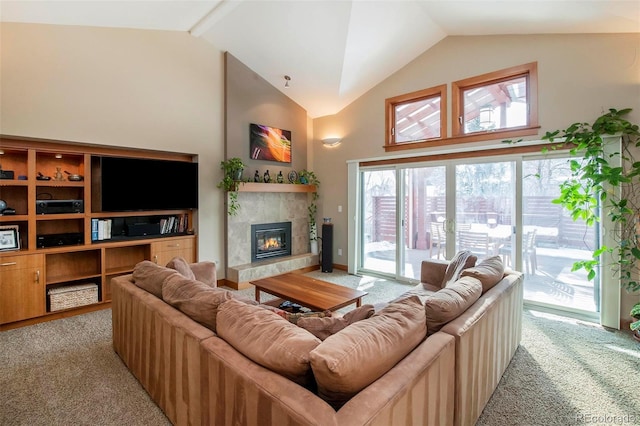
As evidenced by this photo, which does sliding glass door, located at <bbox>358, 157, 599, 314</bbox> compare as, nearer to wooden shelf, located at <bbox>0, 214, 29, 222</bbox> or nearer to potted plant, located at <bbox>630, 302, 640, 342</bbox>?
potted plant, located at <bbox>630, 302, 640, 342</bbox>

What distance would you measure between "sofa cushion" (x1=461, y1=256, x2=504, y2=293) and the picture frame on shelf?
4.41 metres

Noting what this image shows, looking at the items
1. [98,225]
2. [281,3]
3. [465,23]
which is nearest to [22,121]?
[98,225]

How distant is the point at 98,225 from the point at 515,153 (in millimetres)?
5280

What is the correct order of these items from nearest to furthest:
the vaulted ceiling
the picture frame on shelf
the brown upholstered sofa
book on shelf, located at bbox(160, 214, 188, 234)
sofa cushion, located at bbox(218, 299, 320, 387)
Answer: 1. the brown upholstered sofa
2. sofa cushion, located at bbox(218, 299, 320, 387)
3. the vaulted ceiling
4. the picture frame on shelf
5. book on shelf, located at bbox(160, 214, 188, 234)

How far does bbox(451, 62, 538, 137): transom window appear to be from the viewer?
12.5 ft

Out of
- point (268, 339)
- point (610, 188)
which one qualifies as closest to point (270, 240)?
point (268, 339)

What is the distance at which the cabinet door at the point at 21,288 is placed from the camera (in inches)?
124

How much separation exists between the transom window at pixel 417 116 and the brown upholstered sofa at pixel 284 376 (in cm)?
286

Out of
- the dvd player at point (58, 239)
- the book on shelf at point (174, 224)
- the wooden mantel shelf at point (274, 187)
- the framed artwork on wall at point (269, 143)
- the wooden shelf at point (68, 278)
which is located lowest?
the wooden shelf at point (68, 278)

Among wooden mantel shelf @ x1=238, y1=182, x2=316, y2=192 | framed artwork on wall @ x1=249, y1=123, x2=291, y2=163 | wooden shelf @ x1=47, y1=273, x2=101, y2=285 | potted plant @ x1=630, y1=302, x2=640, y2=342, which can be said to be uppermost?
framed artwork on wall @ x1=249, y1=123, x2=291, y2=163

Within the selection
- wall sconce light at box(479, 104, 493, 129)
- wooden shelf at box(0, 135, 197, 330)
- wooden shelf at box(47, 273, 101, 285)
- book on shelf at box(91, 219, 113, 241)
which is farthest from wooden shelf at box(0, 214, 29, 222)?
wall sconce light at box(479, 104, 493, 129)

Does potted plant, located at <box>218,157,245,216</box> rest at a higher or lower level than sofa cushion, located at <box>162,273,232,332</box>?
higher

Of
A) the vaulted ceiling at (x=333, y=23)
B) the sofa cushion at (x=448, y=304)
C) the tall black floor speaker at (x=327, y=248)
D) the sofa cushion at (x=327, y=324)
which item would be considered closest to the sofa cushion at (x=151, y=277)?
the sofa cushion at (x=327, y=324)

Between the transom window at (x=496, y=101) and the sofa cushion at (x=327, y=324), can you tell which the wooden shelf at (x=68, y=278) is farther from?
the transom window at (x=496, y=101)
